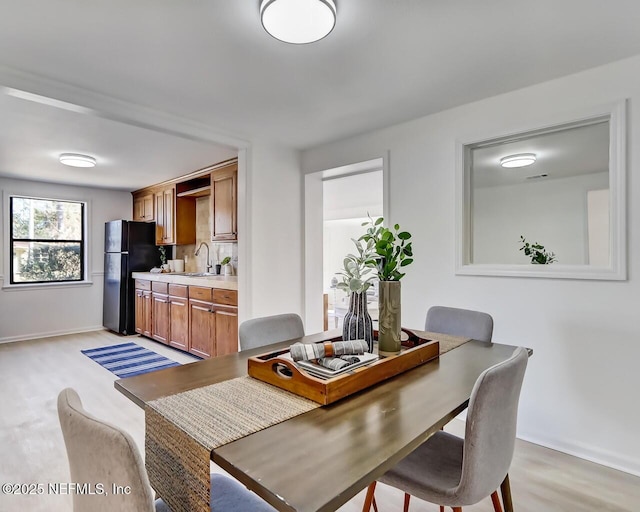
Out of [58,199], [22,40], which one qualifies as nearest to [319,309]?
[22,40]

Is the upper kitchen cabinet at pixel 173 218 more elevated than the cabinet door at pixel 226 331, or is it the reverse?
the upper kitchen cabinet at pixel 173 218

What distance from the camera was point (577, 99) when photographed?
7.15 feet

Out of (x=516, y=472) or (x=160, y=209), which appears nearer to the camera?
(x=516, y=472)

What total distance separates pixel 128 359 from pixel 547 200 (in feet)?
14.3

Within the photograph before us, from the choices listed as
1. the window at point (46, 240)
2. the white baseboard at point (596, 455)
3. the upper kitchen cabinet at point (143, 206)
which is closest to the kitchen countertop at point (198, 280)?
the upper kitchen cabinet at point (143, 206)

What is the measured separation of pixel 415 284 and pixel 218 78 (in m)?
1.96

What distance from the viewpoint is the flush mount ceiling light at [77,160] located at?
150 inches

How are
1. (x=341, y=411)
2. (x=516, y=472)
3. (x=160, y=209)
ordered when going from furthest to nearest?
(x=160, y=209), (x=516, y=472), (x=341, y=411)

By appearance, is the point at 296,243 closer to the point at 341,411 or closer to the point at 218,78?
the point at 218,78

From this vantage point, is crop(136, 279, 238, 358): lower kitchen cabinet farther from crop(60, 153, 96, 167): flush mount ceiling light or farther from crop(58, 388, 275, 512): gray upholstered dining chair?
crop(58, 388, 275, 512): gray upholstered dining chair

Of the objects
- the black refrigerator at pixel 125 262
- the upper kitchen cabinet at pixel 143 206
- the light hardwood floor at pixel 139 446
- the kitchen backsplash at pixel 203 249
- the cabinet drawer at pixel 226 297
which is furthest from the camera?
the upper kitchen cabinet at pixel 143 206

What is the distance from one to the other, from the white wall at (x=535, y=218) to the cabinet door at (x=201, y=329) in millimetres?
2697

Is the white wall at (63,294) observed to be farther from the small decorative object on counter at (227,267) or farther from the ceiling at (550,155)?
the ceiling at (550,155)

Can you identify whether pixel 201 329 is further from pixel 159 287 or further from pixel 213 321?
pixel 159 287
